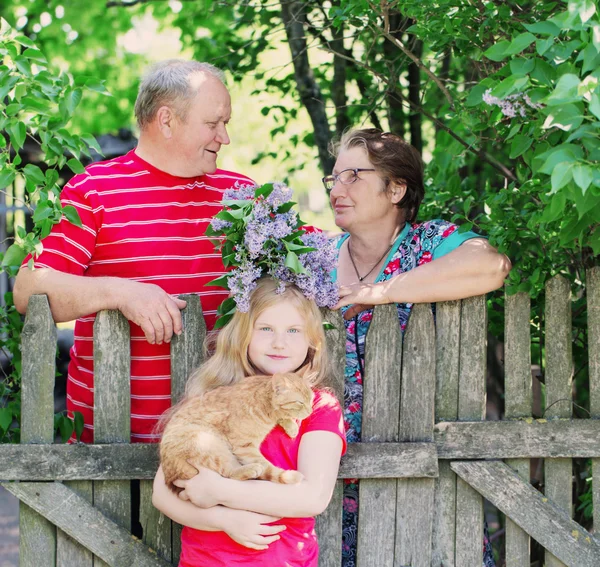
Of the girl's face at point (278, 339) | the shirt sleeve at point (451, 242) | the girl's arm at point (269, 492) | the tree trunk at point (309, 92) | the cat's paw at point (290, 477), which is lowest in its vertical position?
the girl's arm at point (269, 492)

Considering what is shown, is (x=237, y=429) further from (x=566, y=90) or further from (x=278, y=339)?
(x=566, y=90)

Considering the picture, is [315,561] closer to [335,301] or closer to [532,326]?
[335,301]

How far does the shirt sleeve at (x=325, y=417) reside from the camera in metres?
2.67

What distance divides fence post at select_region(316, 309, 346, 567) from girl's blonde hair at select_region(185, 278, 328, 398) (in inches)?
8.1

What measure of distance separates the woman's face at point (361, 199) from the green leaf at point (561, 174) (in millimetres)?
1424

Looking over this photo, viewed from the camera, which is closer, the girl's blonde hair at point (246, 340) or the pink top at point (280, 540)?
the pink top at point (280, 540)

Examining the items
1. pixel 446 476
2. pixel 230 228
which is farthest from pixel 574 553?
pixel 230 228

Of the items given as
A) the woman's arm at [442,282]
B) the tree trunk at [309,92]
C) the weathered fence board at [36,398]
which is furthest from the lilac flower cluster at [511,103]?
the tree trunk at [309,92]

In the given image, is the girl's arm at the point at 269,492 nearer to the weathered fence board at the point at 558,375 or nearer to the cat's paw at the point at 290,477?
the cat's paw at the point at 290,477

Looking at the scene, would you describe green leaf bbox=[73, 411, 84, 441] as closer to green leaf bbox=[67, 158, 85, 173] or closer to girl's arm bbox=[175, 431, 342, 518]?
girl's arm bbox=[175, 431, 342, 518]

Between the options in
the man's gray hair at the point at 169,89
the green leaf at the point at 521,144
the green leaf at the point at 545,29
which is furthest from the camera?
the man's gray hair at the point at 169,89

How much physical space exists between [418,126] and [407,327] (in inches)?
94.0

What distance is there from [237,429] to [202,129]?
1.50 meters

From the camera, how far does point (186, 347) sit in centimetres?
313
